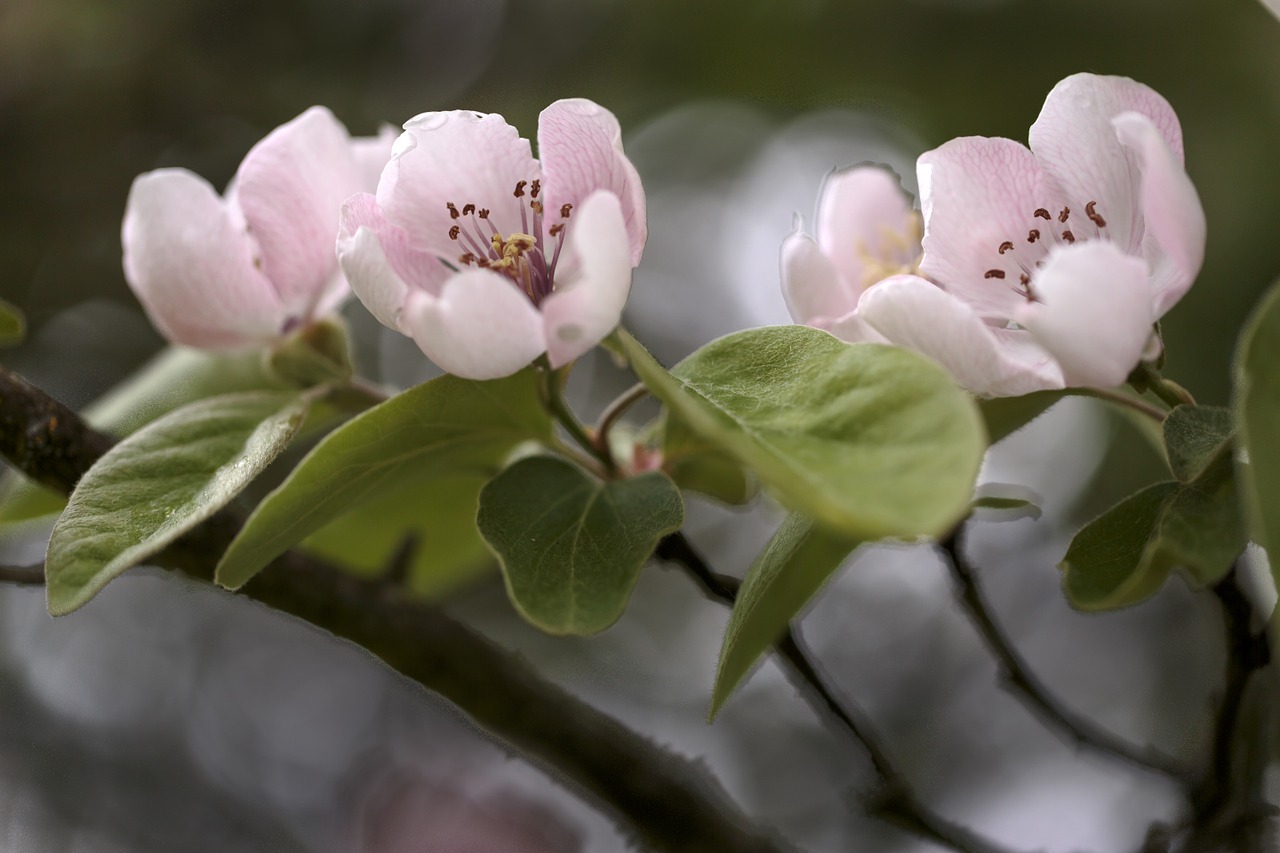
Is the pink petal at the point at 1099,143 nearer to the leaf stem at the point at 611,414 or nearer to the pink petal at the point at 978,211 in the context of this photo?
the pink petal at the point at 978,211

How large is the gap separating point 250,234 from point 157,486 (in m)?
0.17

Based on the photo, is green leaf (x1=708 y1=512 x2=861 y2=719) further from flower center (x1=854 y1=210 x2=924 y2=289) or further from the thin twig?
flower center (x1=854 y1=210 x2=924 y2=289)

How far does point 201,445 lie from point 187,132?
5.86 ft

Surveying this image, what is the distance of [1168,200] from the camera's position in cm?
45

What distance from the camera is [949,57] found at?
6.12ft

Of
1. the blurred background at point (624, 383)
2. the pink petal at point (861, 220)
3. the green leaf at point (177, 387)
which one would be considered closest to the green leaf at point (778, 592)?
the pink petal at point (861, 220)

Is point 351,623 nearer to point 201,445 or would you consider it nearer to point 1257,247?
point 201,445

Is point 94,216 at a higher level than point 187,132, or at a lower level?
lower

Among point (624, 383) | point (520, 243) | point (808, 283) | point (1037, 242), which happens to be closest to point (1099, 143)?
point (1037, 242)

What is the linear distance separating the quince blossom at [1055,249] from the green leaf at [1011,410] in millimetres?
37

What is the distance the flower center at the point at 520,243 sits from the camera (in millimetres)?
558

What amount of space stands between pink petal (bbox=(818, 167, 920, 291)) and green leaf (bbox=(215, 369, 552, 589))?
0.24m

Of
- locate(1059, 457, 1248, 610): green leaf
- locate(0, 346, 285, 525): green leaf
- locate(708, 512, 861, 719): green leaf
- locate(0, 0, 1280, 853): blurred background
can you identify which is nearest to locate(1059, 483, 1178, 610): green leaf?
locate(1059, 457, 1248, 610): green leaf

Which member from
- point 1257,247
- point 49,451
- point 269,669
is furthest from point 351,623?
point 269,669
